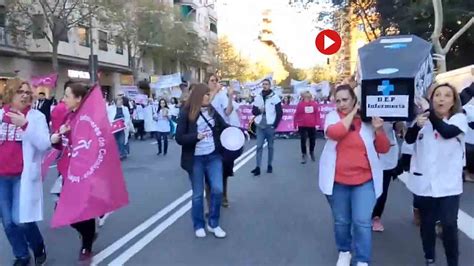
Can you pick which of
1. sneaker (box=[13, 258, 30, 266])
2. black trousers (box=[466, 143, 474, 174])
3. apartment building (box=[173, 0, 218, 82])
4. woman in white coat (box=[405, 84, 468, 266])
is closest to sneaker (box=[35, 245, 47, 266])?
sneaker (box=[13, 258, 30, 266])

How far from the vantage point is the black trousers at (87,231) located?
5.80 meters

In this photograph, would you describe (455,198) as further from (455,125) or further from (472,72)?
(472,72)

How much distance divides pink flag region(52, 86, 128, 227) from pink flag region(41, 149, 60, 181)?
0.27 m

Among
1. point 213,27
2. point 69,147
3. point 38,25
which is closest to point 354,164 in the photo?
point 69,147

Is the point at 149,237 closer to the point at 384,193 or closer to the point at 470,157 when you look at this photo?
the point at 384,193

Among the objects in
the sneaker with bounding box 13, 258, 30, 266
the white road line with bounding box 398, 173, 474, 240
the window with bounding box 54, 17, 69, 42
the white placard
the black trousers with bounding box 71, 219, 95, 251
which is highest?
the window with bounding box 54, 17, 69, 42

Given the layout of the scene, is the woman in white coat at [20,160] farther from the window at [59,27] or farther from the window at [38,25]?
the window at [38,25]

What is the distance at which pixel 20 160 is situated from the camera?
5.38 m

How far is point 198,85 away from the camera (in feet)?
22.2

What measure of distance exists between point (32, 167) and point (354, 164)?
277 centimetres

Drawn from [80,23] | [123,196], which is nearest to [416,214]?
[123,196]

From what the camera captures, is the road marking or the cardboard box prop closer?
the cardboard box prop

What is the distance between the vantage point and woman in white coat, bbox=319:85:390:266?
507 centimetres

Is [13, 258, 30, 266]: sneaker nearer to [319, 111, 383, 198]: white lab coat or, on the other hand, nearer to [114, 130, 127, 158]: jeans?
[319, 111, 383, 198]: white lab coat
